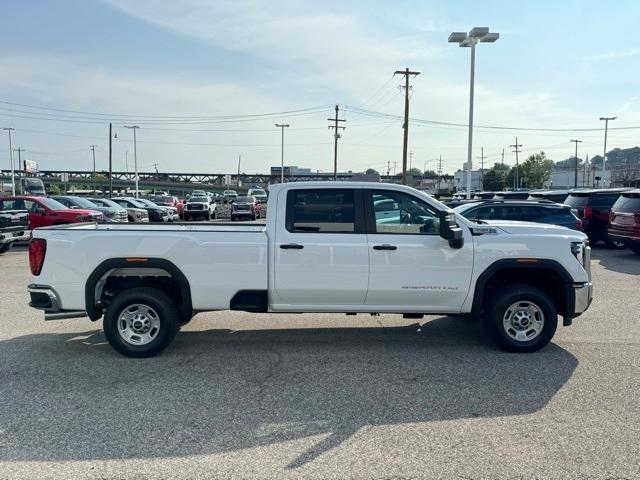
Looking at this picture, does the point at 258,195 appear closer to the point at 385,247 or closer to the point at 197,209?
the point at 197,209

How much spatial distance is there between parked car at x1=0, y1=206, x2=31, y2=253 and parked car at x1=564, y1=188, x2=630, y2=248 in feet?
56.0

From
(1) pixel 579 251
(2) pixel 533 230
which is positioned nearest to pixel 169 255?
(2) pixel 533 230

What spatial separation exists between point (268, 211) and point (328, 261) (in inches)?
34.5

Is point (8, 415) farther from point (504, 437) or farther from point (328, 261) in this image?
point (504, 437)

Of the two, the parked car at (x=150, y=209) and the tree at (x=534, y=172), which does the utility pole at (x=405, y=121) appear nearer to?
the parked car at (x=150, y=209)

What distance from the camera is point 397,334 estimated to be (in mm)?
6629

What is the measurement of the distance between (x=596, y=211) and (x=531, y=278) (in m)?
12.4

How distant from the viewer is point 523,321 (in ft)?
19.1

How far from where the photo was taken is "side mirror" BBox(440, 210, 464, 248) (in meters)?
5.39

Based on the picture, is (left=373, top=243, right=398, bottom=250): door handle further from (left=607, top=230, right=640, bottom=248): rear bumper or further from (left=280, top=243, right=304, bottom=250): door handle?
(left=607, top=230, right=640, bottom=248): rear bumper

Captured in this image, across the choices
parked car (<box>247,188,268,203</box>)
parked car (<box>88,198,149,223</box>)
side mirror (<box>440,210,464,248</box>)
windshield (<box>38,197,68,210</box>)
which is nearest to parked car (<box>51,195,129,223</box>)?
windshield (<box>38,197,68,210</box>)

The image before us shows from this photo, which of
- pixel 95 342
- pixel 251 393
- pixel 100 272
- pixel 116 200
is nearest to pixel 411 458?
pixel 251 393

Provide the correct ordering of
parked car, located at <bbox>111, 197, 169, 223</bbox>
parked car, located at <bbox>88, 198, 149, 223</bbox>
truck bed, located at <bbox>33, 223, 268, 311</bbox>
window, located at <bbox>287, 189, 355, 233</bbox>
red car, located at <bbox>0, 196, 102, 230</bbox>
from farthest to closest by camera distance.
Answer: parked car, located at <bbox>111, 197, 169, 223</bbox>, parked car, located at <bbox>88, 198, 149, 223</bbox>, red car, located at <bbox>0, 196, 102, 230</bbox>, window, located at <bbox>287, 189, 355, 233</bbox>, truck bed, located at <bbox>33, 223, 268, 311</bbox>

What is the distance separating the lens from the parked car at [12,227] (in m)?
14.6
